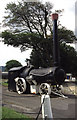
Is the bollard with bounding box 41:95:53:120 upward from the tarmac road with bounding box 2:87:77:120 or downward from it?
upward

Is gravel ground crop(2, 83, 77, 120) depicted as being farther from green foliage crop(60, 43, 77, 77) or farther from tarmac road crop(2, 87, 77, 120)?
green foliage crop(60, 43, 77, 77)

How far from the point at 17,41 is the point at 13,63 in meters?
14.1

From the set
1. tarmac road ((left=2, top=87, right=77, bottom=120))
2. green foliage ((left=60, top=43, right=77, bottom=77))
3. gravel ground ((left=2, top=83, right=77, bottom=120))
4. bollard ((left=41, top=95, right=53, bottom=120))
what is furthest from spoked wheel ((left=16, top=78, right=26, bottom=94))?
green foliage ((left=60, top=43, right=77, bottom=77))

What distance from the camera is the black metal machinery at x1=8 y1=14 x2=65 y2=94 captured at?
10716 mm

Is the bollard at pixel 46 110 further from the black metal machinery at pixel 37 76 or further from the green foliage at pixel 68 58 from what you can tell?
the green foliage at pixel 68 58

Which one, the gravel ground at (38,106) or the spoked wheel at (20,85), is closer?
the gravel ground at (38,106)

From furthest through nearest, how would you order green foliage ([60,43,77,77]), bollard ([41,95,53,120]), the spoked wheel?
green foliage ([60,43,77,77]), the spoked wheel, bollard ([41,95,53,120])

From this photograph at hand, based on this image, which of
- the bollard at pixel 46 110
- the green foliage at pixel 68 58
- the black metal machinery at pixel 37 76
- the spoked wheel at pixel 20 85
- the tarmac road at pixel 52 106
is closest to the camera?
the bollard at pixel 46 110

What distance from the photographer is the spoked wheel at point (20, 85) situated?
12022 millimetres

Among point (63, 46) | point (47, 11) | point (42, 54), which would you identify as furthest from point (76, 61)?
point (47, 11)

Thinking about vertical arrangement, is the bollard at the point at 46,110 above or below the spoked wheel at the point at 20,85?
above

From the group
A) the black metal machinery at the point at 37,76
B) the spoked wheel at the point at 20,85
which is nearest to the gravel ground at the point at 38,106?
the black metal machinery at the point at 37,76

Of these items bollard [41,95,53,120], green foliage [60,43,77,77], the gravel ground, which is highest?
bollard [41,95,53,120]

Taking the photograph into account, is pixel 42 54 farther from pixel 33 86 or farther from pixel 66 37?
pixel 33 86
